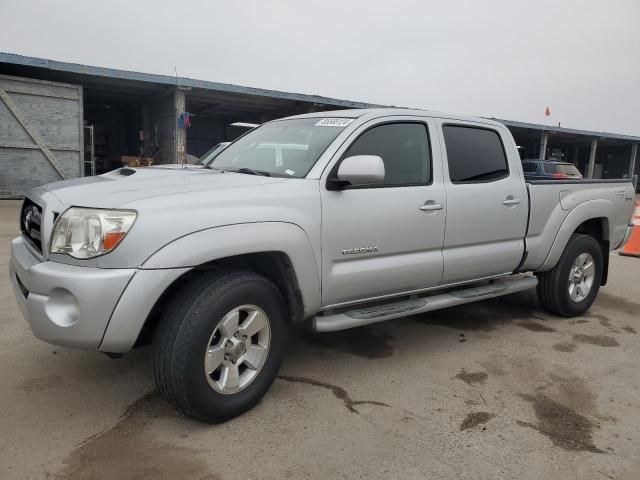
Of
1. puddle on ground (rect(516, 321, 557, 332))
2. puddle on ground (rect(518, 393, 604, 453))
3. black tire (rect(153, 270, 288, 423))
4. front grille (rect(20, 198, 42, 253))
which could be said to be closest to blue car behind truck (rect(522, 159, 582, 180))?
puddle on ground (rect(516, 321, 557, 332))

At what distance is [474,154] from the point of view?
155 inches

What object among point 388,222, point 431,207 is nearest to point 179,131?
point 431,207

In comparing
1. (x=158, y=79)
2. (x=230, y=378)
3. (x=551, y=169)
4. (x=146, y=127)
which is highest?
(x=158, y=79)

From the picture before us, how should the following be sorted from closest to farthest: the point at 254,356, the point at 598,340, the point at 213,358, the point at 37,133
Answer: the point at 213,358, the point at 254,356, the point at 598,340, the point at 37,133

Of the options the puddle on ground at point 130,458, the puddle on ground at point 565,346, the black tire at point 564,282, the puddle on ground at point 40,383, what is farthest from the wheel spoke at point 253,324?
the black tire at point 564,282

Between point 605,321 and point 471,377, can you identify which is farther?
point 605,321

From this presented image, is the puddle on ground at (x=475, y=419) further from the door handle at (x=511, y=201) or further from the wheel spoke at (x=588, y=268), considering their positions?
the wheel spoke at (x=588, y=268)

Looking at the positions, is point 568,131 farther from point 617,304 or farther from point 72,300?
point 72,300

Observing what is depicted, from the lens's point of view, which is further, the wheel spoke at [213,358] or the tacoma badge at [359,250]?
the tacoma badge at [359,250]

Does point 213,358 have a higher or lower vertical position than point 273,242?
lower

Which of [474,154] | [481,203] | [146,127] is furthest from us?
[146,127]

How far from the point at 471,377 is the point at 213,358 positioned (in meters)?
1.80

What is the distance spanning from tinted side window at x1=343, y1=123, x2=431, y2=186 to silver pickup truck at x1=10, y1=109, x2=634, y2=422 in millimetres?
10

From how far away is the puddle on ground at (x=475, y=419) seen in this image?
2715 mm
